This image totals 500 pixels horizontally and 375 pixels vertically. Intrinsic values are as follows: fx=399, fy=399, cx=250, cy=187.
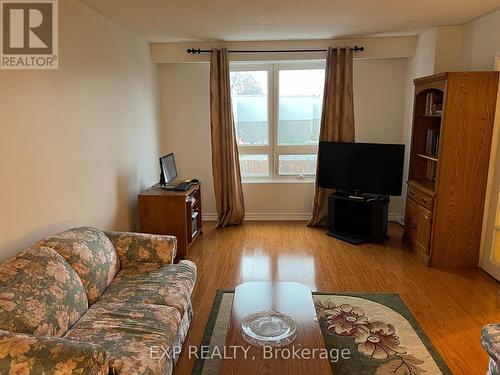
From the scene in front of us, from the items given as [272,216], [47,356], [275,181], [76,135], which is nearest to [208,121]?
[275,181]

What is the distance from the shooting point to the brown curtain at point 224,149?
5.13 m

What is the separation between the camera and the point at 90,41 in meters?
3.42

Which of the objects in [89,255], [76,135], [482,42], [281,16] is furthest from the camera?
[482,42]

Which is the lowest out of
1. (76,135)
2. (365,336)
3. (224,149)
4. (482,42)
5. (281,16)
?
(365,336)

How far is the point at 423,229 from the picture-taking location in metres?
4.15

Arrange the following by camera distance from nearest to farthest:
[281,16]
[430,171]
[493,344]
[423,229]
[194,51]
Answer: [493,344] → [281,16] → [423,229] → [430,171] → [194,51]

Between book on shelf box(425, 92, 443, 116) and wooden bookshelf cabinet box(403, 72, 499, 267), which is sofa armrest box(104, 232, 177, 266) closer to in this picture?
wooden bookshelf cabinet box(403, 72, 499, 267)

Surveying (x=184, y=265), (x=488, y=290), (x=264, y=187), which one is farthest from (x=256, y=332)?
(x=264, y=187)

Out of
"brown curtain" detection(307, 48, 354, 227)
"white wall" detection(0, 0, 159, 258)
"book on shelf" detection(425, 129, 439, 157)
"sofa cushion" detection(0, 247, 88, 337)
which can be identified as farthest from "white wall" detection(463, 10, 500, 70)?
"sofa cushion" detection(0, 247, 88, 337)

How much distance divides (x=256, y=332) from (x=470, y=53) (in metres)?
3.74

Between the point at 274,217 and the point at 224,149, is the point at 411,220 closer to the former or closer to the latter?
the point at 274,217

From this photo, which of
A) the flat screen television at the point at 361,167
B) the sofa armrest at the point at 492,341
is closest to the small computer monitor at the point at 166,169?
the flat screen television at the point at 361,167

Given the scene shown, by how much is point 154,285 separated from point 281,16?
272cm

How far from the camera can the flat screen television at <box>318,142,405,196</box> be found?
4621 mm
